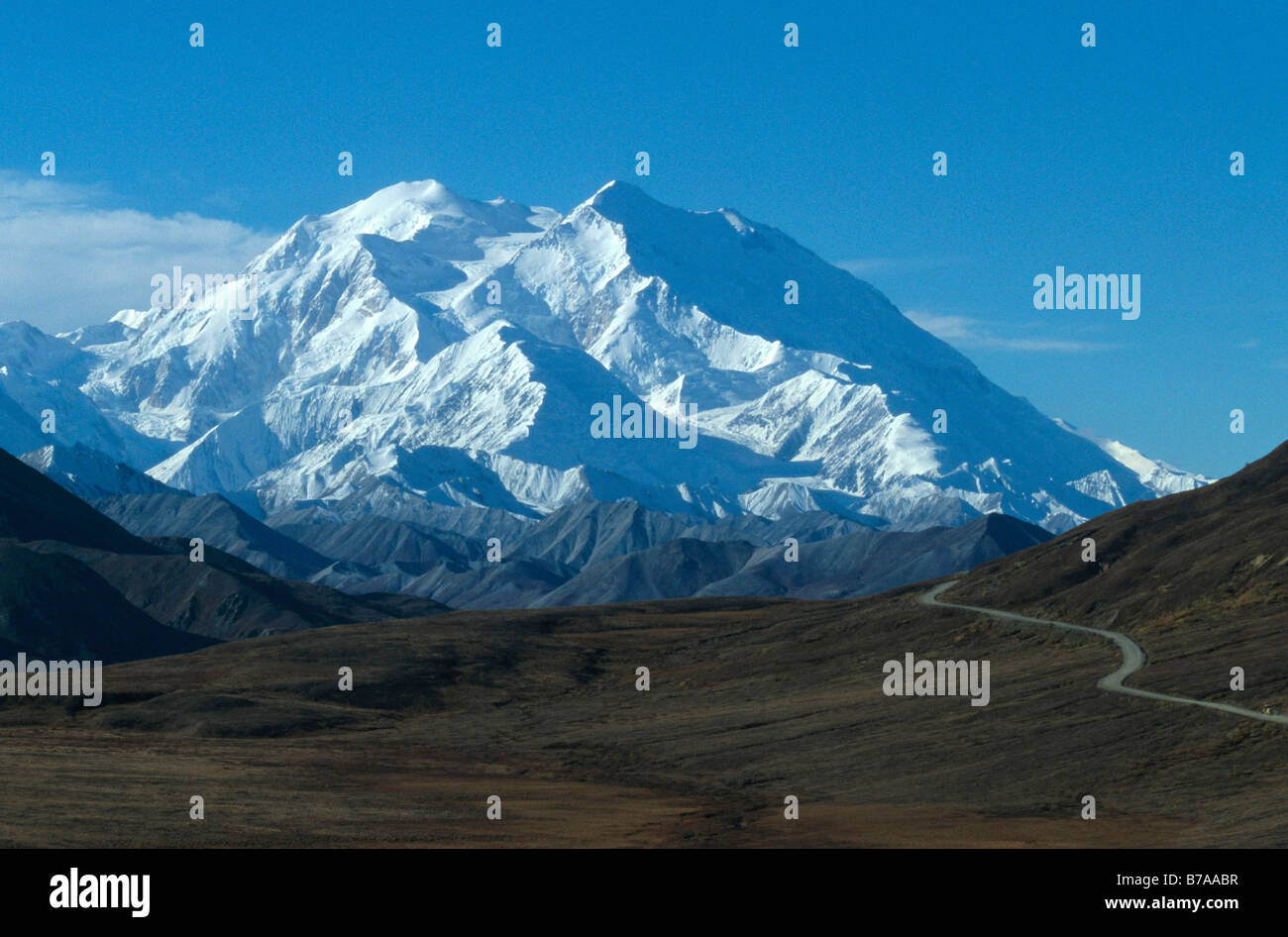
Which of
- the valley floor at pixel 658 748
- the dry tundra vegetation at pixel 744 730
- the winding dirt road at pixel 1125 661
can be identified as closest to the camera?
the valley floor at pixel 658 748

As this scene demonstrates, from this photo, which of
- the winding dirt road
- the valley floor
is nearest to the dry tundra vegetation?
the valley floor

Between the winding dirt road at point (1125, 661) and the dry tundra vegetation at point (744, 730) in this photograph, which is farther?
the winding dirt road at point (1125, 661)

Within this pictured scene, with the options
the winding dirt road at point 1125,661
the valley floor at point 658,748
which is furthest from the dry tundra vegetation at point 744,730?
the winding dirt road at point 1125,661

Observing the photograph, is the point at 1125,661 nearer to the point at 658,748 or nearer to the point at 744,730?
the point at 744,730

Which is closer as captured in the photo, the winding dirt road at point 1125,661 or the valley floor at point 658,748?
the valley floor at point 658,748

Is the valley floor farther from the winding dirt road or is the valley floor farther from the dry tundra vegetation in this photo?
the winding dirt road

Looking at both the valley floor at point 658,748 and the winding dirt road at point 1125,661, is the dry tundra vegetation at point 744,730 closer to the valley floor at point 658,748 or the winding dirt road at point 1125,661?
the valley floor at point 658,748

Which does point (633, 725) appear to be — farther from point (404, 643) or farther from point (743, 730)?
point (404, 643)

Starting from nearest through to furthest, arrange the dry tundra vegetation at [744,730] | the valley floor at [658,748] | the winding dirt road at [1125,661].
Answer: the valley floor at [658,748], the dry tundra vegetation at [744,730], the winding dirt road at [1125,661]
